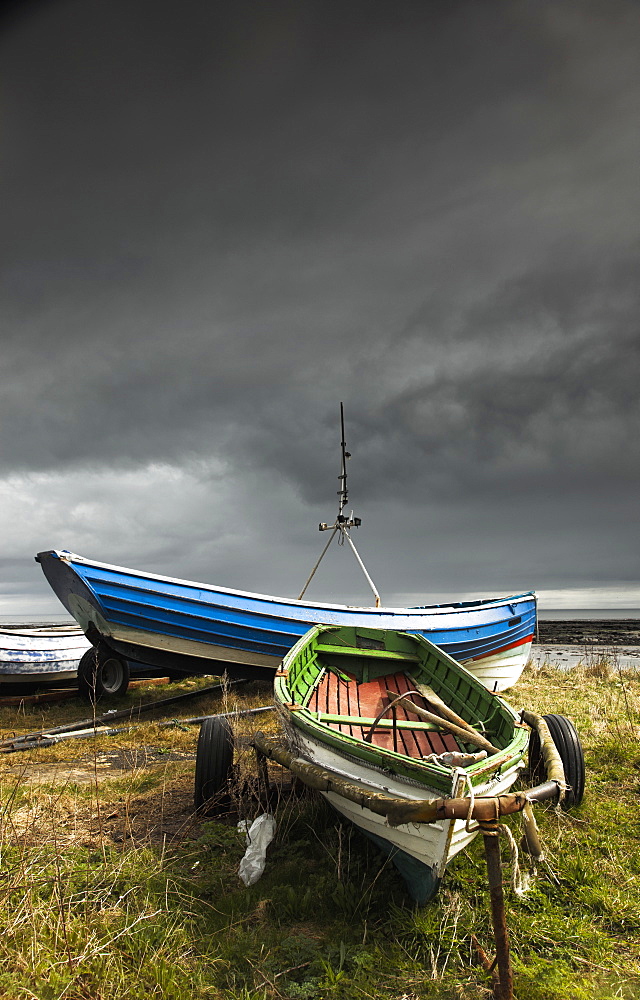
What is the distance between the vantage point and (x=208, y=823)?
471 cm

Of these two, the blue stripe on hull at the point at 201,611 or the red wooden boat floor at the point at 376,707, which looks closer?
the red wooden boat floor at the point at 376,707

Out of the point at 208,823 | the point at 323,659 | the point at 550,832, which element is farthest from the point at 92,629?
the point at 550,832

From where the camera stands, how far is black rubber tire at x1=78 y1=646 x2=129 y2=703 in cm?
1050

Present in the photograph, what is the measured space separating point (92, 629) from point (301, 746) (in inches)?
283

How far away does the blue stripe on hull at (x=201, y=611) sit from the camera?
9211 millimetres

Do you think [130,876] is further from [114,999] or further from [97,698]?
[97,698]

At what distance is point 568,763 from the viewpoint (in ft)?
16.2

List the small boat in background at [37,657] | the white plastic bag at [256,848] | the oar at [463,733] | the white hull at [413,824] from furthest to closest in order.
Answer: the small boat in background at [37,657], the oar at [463,733], the white plastic bag at [256,848], the white hull at [413,824]

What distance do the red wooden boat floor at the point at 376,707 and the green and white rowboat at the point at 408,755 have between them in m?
0.02

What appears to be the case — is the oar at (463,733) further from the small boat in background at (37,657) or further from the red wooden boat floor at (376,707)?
the small boat in background at (37,657)

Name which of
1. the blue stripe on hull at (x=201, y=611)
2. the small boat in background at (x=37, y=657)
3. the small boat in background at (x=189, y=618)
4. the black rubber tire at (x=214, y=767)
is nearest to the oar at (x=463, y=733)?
the black rubber tire at (x=214, y=767)

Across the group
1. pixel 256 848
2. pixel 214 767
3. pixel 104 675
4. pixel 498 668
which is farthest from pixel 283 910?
pixel 498 668

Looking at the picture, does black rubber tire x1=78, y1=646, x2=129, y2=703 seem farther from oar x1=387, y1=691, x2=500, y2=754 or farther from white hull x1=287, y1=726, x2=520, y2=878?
white hull x1=287, y1=726, x2=520, y2=878

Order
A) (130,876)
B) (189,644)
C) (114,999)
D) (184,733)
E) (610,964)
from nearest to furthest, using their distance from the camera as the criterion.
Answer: (114,999)
(610,964)
(130,876)
(184,733)
(189,644)
